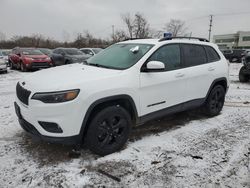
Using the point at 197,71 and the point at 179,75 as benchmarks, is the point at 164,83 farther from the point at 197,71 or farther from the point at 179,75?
the point at 197,71

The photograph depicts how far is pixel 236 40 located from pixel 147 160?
3762 inches

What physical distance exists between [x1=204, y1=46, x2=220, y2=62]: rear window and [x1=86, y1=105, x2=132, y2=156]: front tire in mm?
2617

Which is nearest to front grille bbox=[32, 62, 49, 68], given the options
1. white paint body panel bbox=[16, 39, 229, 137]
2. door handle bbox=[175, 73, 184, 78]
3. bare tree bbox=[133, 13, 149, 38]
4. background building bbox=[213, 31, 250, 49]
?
white paint body panel bbox=[16, 39, 229, 137]

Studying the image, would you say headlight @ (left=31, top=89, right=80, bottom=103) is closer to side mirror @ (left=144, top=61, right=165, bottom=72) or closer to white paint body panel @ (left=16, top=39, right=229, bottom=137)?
white paint body panel @ (left=16, top=39, right=229, bottom=137)

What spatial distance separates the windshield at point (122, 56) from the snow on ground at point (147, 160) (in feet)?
4.39

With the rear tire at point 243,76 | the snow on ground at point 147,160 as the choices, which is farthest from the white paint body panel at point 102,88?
the rear tire at point 243,76

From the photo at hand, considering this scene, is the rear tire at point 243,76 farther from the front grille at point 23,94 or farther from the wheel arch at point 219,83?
the front grille at point 23,94

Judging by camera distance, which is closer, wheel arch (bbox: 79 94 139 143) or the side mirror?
wheel arch (bbox: 79 94 139 143)

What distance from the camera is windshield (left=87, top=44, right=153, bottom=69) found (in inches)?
152

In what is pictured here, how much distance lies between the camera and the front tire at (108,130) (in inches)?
129

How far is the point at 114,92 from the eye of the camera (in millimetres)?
3336

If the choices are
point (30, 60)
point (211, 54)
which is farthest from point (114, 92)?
point (30, 60)

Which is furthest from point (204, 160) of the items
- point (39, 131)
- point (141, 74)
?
point (39, 131)

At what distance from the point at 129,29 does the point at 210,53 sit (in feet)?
187
